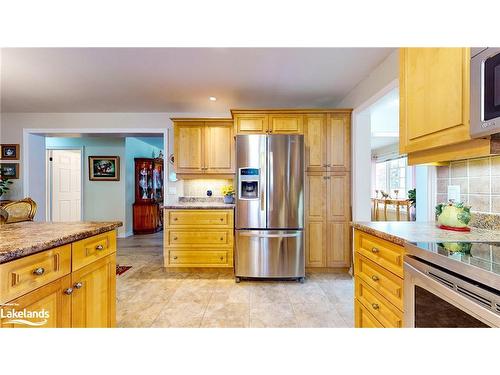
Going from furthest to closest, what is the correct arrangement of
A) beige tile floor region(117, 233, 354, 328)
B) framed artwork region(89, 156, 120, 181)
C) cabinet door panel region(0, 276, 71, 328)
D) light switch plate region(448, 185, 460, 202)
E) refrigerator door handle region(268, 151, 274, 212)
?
framed artwork region(89, 156, 120, 181)
refrigerator door handle region(268, 151, 274, 212)
beige tile floor region(117, 233, 354, 328)
light switch plate region(448, 185, 460, 202)
cabinet door panel region(0, 276, 71, 328)

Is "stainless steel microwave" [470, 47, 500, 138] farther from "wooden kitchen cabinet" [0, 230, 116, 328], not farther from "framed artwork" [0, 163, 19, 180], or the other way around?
"framed artwork" [0, 163, 19, 180]

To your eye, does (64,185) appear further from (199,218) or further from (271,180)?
(271,180)

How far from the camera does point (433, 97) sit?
1.30 meters

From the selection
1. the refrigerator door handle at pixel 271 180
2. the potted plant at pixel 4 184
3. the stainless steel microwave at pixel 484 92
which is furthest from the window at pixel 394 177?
the potted plant at pixel 4 184

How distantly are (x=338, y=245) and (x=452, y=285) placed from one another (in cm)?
242

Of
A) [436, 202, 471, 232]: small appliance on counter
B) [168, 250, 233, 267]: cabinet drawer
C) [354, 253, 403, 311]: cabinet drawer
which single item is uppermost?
[436, 202, 471, 232]: small appliance on counter

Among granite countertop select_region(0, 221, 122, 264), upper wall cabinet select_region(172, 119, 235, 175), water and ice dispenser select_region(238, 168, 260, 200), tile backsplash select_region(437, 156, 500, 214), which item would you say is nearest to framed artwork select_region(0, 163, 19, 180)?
upper wall cabinet select_region(172, 119, 235, 175)

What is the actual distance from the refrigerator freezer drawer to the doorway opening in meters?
4.82

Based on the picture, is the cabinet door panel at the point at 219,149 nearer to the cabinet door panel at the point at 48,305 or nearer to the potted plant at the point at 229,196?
the potted plant at the point at 229,196

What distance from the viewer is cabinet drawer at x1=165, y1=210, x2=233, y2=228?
3205 millimetres

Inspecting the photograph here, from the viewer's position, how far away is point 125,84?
2.97m
